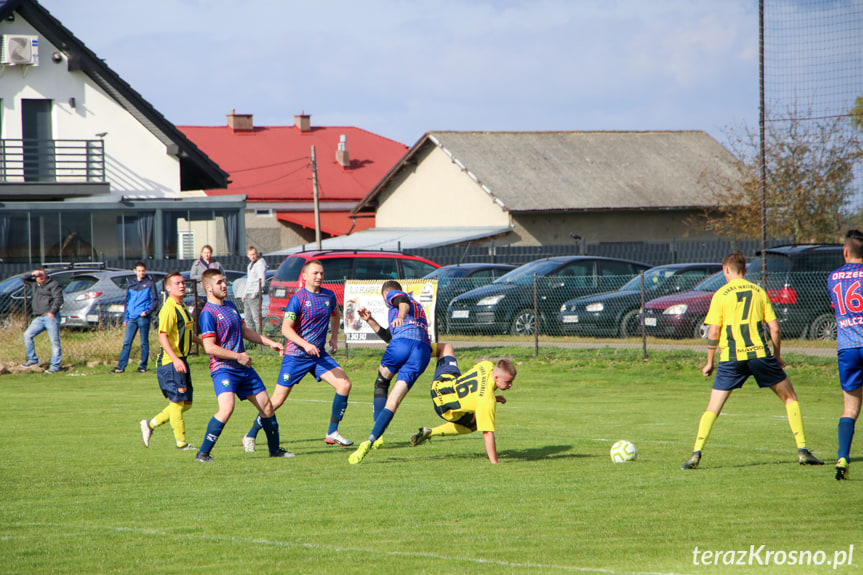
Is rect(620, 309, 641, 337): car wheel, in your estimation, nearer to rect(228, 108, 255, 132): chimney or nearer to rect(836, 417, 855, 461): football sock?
rect(836, 417, 855, 461): football sock

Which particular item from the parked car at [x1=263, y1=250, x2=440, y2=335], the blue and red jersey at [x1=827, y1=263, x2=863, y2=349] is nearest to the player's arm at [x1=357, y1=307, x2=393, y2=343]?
the blue and red jersey at [x1=827, y1=263, x2=863, y2=349]

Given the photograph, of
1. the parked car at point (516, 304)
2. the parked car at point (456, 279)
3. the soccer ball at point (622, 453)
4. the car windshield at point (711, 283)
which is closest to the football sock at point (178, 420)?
the soccer ball at point (622, 453)

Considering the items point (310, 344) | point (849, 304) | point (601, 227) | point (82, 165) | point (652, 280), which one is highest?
point (82, 165)

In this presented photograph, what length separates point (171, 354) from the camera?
409 inches

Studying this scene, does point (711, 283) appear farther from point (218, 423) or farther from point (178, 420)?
point (218, 423)

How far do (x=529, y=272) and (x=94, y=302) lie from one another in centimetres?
1048

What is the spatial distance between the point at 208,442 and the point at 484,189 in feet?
113

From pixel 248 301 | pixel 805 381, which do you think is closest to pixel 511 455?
pixel 805 381

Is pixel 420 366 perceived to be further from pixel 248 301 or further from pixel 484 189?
pixel 484 189

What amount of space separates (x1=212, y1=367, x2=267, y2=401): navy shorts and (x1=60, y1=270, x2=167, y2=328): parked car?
14.6 metres

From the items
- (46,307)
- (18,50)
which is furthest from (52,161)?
(46,307)

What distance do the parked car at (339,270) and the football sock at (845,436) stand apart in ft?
46.7

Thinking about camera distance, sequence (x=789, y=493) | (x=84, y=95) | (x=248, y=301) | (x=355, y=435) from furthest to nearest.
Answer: (x=84, y=95) < (x=248, y=301) < (x=355, y=435) < (x=789, y=493)

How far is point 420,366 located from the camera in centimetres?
1021
